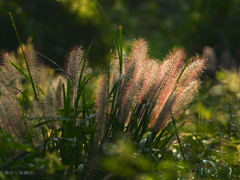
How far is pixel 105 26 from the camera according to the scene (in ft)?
13.7

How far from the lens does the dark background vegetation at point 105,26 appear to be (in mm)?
3822

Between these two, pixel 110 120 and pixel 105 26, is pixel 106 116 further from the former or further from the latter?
pixel 105 26

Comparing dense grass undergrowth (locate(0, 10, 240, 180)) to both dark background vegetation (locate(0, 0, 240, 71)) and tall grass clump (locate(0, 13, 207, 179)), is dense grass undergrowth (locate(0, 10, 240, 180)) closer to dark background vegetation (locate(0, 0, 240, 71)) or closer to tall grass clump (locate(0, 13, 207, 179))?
tall grass clump (locate(0, 13, 207, 179))

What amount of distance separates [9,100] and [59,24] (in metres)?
3.72

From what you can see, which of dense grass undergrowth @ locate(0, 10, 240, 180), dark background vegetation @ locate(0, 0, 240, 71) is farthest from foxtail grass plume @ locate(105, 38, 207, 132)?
dark background vegetation @ locate(0, 0, 240, 71)

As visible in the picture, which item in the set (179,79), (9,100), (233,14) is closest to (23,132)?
(9,100)

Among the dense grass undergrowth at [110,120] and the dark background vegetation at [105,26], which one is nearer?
the dense grass undergrowth at [110,120]

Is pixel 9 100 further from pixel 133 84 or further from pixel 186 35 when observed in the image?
pixel 186 35

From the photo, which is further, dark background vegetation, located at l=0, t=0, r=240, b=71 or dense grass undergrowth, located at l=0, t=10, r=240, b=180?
dark background vegetation, located at l=0, t=0, r=240, b=71

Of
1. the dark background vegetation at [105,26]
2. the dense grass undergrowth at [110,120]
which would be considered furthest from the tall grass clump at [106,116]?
the dark background vegetation at [105,26]

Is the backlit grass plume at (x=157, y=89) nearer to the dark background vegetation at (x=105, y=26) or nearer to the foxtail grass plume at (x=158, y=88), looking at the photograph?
the foxtail grass plume at (x=158, y=88)

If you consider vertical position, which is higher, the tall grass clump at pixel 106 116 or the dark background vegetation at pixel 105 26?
the dark background vegetation at pixel 105 26

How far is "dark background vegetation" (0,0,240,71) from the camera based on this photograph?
382 cm

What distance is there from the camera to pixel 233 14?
15.1 ft
